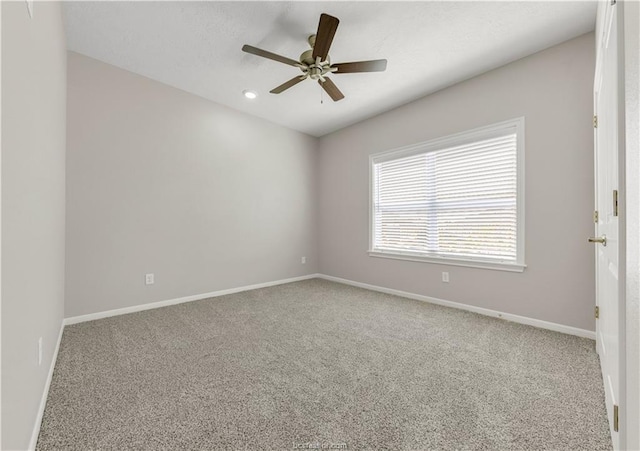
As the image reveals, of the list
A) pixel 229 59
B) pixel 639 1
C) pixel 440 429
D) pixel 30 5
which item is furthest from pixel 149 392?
pixel 229 59

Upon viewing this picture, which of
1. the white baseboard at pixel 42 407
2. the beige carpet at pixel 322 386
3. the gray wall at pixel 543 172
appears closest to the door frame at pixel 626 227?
the beige carpet at pixel 322 386

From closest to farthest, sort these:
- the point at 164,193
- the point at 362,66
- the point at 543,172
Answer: the point at 362,66 → the point at 543,172 → the point at 164,193

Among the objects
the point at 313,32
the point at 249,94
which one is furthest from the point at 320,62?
the point at 249,94

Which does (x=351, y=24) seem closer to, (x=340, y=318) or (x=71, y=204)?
(x=340, y=318)

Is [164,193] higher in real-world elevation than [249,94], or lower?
lower

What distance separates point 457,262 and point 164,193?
142 inches

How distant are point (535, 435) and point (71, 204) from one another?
3949 millimetres

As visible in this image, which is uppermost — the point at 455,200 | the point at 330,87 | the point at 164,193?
the point at 330,87

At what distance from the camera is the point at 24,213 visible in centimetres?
115

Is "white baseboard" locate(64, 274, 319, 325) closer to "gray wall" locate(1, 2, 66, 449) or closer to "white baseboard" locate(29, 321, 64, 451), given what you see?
"white baseboard" locate(29, 321, 64, 451)

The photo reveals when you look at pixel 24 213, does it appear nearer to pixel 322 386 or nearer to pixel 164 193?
pixel 322 386

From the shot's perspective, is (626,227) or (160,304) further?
(160,304)

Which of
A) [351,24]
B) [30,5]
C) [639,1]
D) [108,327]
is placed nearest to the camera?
[639,1]

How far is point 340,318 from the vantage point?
291cm
